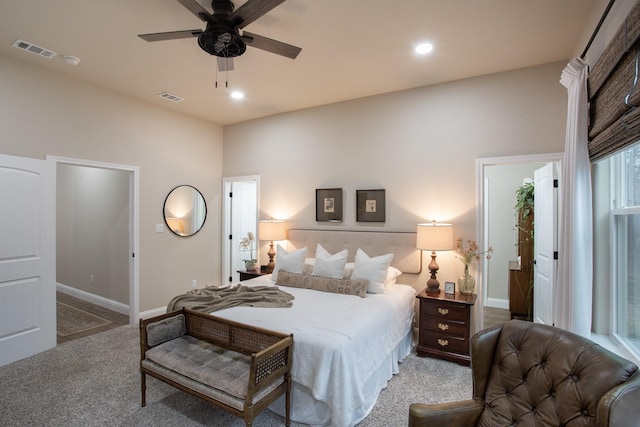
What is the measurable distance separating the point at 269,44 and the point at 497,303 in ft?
17.0

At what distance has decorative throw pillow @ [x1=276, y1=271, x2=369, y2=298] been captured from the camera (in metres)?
3.34

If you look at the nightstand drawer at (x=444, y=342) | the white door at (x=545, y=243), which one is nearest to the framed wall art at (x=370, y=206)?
the nightstand drawer at (x=444, y=342)

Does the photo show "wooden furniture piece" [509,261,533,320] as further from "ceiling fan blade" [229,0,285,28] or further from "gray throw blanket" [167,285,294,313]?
"ceiling fan blade" [229,0,285,28]

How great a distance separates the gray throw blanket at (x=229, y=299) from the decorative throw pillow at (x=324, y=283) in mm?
320

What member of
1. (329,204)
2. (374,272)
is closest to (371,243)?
(374,272)

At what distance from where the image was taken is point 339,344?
7.16ft

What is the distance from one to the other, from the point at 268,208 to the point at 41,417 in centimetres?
342

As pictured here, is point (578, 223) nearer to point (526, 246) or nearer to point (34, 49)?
point (526, 246)

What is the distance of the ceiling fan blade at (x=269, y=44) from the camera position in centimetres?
229

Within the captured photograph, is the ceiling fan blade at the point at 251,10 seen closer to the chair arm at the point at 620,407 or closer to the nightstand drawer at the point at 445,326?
the chair arm at the point at 620,407

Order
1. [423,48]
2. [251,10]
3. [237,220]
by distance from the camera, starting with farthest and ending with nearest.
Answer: [237,220] < [423,48] < [251,10]

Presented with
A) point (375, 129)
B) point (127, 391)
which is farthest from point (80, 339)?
point (375, 129)

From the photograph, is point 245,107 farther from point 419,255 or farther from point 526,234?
point 526,234

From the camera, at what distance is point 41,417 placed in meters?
2.38
